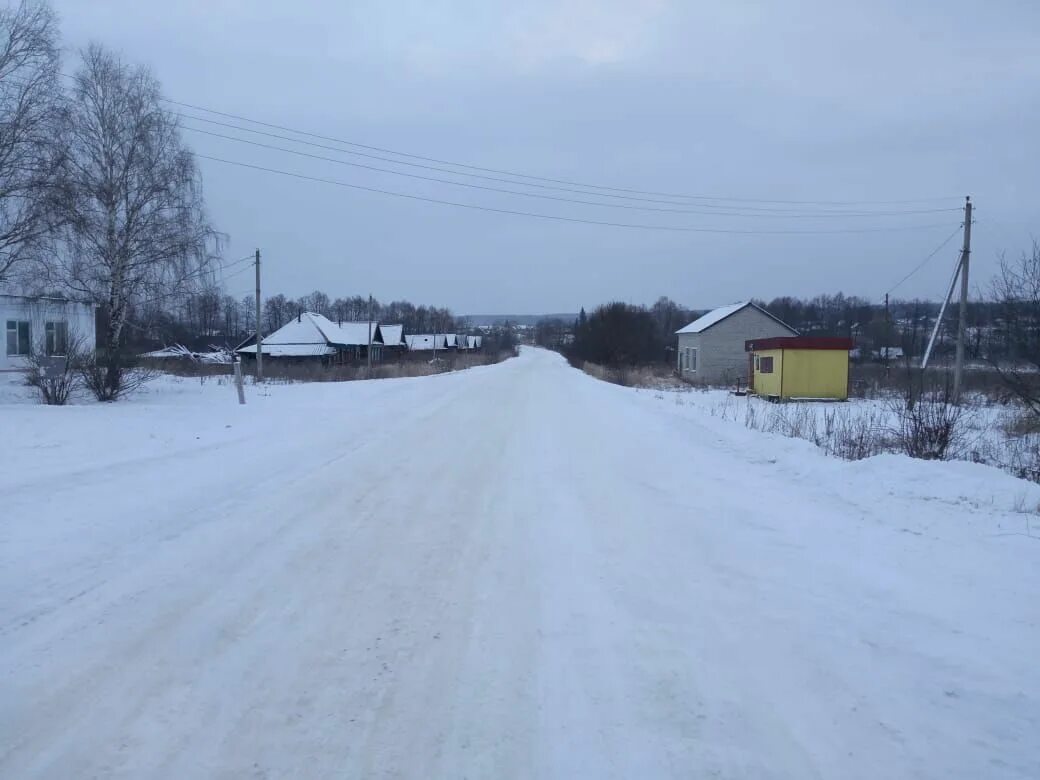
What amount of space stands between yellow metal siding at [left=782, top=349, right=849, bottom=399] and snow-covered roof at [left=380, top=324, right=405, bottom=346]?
59.4 metres

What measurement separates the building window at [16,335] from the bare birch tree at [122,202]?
1103 cm

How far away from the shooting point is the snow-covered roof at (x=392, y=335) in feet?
281

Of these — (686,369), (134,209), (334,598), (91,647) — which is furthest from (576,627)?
(686,369)

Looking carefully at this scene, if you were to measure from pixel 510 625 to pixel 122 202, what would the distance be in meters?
26.1

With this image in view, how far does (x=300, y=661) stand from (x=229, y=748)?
2.94 ft

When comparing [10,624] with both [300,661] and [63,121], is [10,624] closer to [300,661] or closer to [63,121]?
[300,661]

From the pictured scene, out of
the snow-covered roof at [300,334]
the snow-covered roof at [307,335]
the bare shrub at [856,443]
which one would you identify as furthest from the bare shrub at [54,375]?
the snow-covered roof at [300,334]

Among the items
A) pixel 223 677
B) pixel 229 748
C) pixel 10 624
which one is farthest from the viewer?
pixel 10 624

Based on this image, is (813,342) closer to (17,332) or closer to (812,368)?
(812,368)

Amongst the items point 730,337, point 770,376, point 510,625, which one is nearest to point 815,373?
point 770,376

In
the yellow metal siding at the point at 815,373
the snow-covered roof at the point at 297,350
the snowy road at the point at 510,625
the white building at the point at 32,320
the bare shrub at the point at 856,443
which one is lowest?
the snowy road at the point at 510,625

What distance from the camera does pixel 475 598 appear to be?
5.49m

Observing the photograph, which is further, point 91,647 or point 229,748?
point 91,647

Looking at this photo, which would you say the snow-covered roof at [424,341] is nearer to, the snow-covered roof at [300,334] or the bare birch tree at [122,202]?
the snow-covered roof at [300,334]
